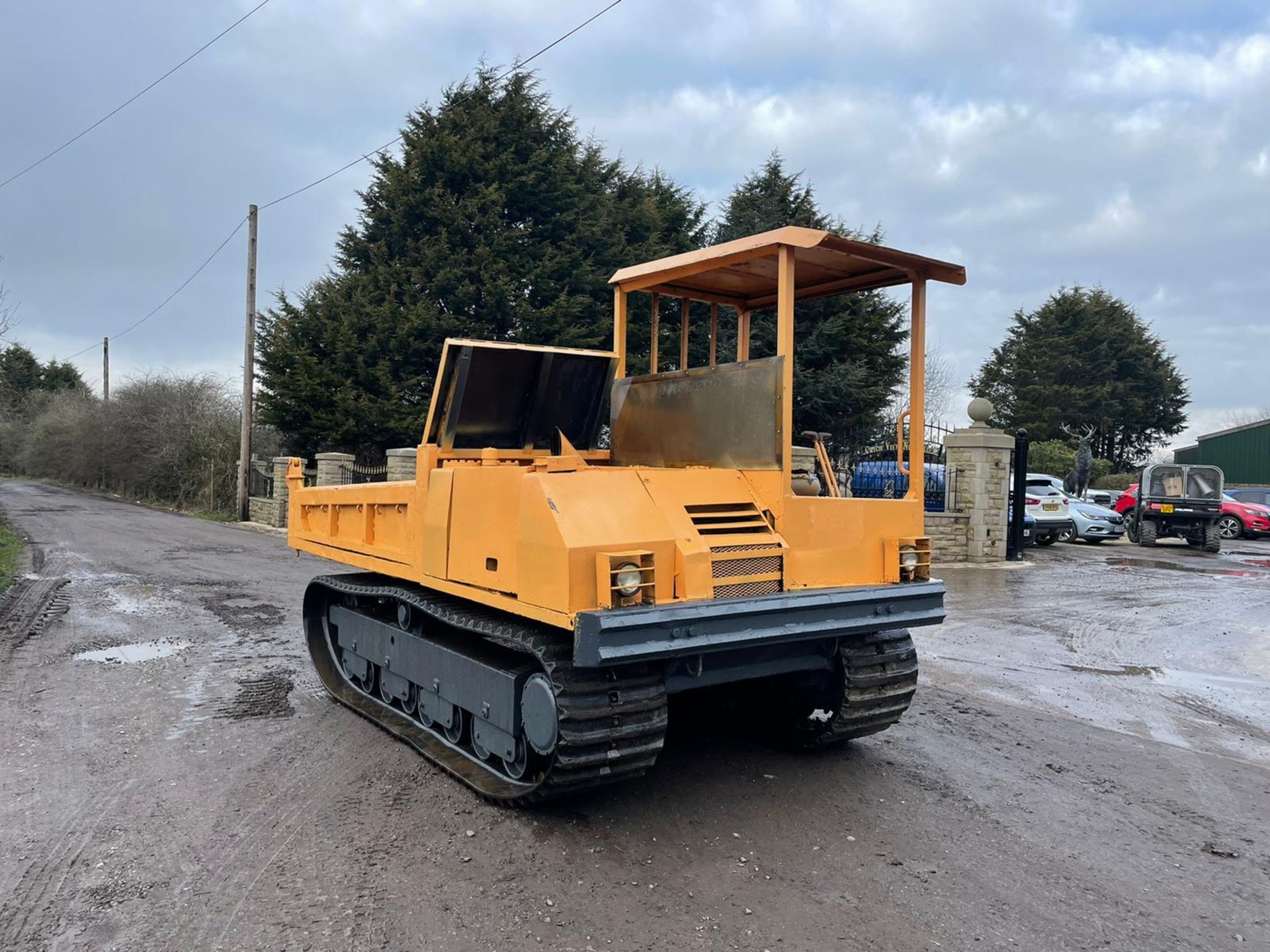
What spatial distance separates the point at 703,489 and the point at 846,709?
1.42m

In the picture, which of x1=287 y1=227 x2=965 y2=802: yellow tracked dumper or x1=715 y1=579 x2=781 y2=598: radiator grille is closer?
x1=287 y1=227 x2=965 y2=802: yellow tracked dumper

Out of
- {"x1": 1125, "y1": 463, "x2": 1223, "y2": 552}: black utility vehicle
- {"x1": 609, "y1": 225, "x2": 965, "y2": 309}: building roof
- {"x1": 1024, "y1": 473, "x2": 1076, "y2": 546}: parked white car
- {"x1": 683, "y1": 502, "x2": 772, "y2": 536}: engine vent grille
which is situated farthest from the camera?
{"x1": 1125, "y1": 463, "x2": 1223, "y2": 552}: black utility vehicle

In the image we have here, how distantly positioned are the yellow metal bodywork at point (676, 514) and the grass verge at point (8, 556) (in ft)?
26.6

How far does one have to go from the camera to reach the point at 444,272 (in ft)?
62.6

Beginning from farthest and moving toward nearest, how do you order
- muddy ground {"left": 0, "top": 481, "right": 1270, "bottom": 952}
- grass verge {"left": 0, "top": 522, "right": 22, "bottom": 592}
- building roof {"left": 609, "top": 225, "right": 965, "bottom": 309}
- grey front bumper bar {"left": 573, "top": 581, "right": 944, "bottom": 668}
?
grass verge {"left": 0, "top": 522, "right": 22, "bottom": 592} < building roof {"left": 609, "top": 225, "right": 965, "bottom": 309} < grey front bumper bar {"left": 573, "top": 581, "right": 944, "bottom": 668} < muddy ground {"left": 0, "top": 481, "right": 1270, "bottom": 952}

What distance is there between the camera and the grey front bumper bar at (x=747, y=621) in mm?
3465

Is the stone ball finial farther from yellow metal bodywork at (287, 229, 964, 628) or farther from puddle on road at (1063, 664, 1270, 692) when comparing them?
yellow metal bodywork at (287, 229, 964, 628)

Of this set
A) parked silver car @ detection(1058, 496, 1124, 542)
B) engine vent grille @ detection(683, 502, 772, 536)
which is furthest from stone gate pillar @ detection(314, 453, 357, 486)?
engine vent grille @ detection(683, 502, 772, 536)

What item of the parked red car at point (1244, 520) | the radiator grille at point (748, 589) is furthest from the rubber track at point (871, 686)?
the parked red car at point (1244, 520)

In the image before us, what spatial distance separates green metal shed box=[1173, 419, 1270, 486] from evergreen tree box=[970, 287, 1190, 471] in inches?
196

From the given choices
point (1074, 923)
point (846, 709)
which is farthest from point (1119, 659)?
point (1074, 923)

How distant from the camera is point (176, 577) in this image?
11.7m

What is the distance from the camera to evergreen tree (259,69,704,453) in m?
19.3

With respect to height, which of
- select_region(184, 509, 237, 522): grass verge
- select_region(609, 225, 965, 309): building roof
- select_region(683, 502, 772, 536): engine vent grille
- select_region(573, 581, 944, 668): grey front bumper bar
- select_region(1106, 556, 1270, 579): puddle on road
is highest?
select_region(609, 225, 965, 309): building roof
